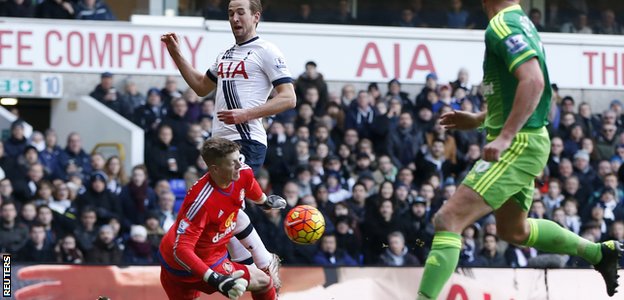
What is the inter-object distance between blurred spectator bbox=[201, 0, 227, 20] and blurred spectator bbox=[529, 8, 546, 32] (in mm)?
4718

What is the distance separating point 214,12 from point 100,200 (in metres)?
5.30

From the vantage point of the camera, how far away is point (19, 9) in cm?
1933

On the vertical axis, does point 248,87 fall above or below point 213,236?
above

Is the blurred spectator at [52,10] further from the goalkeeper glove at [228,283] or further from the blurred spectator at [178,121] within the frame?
the goalkeeper glove at [228,283]

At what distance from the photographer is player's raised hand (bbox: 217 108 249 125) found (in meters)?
9.24

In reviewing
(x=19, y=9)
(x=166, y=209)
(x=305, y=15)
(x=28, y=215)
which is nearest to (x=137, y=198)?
(x=166, y=209)

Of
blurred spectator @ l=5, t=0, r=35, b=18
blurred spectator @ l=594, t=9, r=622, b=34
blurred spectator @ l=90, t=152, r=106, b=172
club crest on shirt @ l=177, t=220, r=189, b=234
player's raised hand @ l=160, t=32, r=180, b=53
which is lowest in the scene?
blurred spectator @ l=90, t=152, r=106, b=172

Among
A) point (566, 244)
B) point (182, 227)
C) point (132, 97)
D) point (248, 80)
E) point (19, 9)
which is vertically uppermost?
point (248, 80)

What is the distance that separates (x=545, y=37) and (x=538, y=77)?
13742 millimetres

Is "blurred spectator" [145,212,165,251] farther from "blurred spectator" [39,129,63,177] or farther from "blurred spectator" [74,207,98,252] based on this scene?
"blurred spectator" [39,129,63,177]

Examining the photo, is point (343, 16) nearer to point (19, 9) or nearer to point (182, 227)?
point (19, 9)

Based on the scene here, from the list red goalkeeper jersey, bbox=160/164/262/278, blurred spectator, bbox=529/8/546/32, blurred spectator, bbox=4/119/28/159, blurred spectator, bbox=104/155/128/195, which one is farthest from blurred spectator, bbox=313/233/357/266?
blurred spectator, bbox=529/8/546/32

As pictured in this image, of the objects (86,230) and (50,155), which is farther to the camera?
(50,155)

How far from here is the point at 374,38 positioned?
20.6 metres
